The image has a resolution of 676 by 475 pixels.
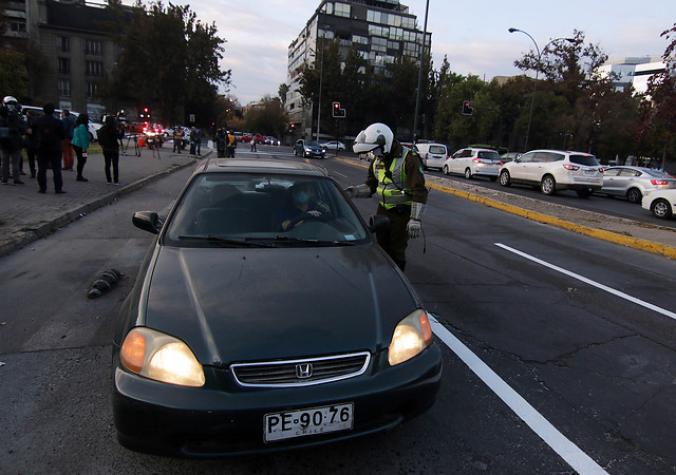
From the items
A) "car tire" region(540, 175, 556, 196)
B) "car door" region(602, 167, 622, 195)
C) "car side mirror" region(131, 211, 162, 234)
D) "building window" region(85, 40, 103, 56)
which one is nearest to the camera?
"car side mirror" region(131, 211, 162, 234)

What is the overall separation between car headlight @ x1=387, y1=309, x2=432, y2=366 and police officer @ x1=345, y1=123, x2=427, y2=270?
6.42ft

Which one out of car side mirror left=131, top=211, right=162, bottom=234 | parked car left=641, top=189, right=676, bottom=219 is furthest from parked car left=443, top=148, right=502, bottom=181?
car side mirror left=131, top=211, right=162, bottom=234

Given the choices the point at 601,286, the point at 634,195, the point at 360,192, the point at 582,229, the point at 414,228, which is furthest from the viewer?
the point at 634,195

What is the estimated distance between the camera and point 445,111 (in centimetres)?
5666

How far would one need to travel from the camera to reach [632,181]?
19359mm

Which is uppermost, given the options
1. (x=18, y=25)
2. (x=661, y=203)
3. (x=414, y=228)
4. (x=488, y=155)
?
(x=18, y=25)

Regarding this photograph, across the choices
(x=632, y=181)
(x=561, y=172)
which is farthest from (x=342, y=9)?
(x=561, y=172)

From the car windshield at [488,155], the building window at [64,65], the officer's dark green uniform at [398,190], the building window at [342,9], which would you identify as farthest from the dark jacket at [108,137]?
the building window at [342,9]

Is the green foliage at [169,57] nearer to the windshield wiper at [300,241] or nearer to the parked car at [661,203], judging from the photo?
the parked car at [661,203]

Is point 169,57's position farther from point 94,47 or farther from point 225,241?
point 225,241

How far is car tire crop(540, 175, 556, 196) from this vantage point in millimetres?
18500

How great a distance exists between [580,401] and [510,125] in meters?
61.2

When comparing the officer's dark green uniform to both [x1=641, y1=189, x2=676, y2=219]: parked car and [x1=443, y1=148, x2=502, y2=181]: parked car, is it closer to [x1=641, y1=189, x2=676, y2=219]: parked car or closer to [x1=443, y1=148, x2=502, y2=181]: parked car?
[x1=641, y1=189, x2=676, y2=219]: parked car

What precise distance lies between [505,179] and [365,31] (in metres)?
76.7
